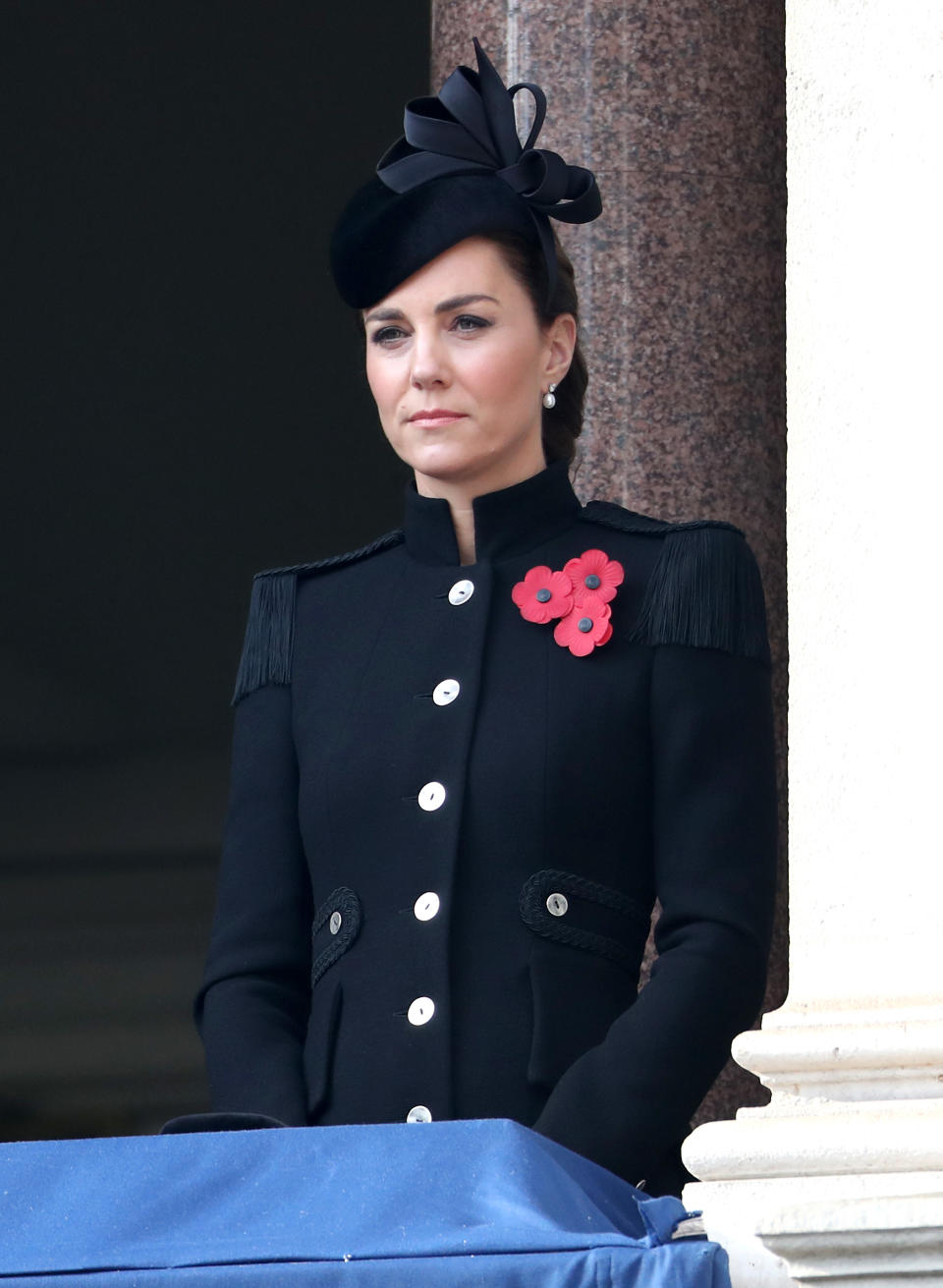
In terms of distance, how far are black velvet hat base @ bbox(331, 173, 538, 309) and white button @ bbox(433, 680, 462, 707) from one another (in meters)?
0.52

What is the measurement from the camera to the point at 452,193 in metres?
3.55

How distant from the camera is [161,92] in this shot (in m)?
9.09

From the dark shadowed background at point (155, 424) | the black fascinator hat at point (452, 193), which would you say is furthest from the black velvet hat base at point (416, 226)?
the dark shadowed background at point (155, 424)

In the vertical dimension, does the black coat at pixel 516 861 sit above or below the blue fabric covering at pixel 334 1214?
above

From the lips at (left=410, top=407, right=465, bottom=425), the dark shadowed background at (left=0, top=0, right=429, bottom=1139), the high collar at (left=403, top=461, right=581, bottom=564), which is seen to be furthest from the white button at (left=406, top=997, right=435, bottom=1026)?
the dark shadowed background at (left=0, top=0, right=429, bottom=1139)

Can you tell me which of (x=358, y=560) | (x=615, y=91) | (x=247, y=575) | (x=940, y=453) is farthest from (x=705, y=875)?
(x=247, y=575)

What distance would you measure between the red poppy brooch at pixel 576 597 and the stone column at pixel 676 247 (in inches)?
50.7

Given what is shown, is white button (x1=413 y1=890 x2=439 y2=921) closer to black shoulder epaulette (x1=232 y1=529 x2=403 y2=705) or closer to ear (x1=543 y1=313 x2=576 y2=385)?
black shoulder epaulette (x1=232 y1=529 x2=403 y2=705)

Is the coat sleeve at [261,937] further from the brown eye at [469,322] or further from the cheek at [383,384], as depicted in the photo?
the brown eye at [469,322]

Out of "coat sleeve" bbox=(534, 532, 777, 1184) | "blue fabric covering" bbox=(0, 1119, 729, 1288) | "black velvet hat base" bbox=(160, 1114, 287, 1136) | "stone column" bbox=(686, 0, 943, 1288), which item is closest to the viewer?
"blue fabric covering" bbox=(0, 1119, 729, 1288)

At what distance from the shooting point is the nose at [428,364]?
3488 mm

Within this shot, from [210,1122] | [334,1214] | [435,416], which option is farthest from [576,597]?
[334,1214]

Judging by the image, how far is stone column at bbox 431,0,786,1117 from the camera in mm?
4887

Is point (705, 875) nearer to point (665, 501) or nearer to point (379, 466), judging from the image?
point (665, 501)
